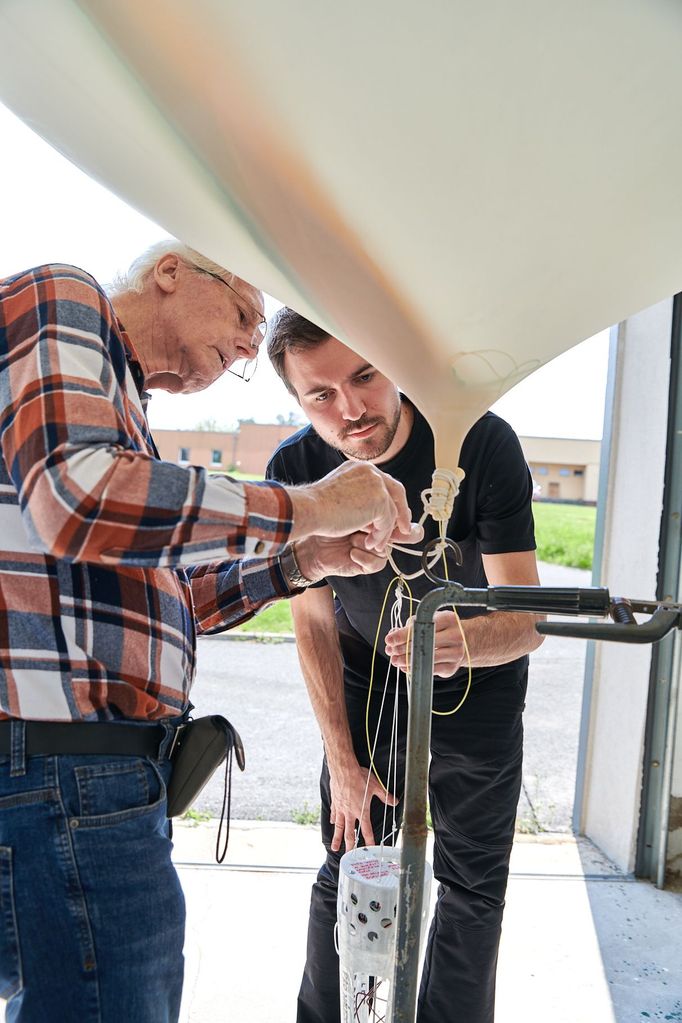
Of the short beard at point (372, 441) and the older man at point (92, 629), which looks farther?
the short beard at point (372, 441)

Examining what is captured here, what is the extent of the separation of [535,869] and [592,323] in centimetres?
229

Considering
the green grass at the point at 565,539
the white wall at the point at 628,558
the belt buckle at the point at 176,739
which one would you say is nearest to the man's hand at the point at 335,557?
the belt buckle at the point at 176,739

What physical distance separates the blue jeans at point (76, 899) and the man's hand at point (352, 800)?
641 millimetres

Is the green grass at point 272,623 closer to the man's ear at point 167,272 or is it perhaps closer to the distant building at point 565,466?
the distant building at point 565,466

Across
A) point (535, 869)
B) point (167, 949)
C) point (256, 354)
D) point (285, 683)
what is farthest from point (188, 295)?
point (285, 683)

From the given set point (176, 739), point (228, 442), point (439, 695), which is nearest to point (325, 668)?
point (439, 695)

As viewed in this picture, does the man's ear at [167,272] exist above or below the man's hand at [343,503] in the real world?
above

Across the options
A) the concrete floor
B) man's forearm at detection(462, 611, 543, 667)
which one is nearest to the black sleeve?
man's forearm at detection(462, 611, 543, 667)

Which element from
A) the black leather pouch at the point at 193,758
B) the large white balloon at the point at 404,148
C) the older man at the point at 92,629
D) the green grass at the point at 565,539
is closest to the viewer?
the large white balloon at the point at 404,148

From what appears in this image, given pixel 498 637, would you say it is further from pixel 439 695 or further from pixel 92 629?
pixel 92 629

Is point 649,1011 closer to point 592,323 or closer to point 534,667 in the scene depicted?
point 592,323

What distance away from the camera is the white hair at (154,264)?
3.61ft

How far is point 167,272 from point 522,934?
2.07 meters

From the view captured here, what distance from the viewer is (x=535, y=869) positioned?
2764mm
